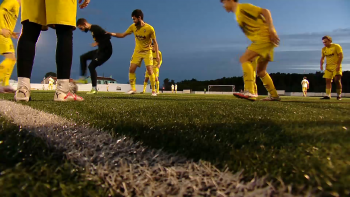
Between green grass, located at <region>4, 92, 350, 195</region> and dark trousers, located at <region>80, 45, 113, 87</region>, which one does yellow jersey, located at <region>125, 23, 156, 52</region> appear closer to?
dark trousers, located at <region>80, 45, 113, 87</region>

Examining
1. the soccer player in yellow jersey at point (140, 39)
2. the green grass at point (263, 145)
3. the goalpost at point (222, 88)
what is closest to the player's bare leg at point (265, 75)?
the soccer player in yellow jersey at point (140, 39)

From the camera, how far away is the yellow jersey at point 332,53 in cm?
895

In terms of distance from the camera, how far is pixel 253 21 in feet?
15.7

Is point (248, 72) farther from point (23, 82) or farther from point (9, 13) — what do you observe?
point (9, 13)

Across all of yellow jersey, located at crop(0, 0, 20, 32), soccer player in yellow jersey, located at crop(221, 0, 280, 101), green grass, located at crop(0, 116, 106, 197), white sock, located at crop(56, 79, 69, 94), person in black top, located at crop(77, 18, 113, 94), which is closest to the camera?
green grass, located at crop(0, 116, 106, 197)

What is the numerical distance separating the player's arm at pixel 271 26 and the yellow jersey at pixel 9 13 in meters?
6.01

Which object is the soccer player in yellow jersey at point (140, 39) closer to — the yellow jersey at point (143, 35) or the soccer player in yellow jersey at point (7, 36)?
the yellow jersey at point (143, 35)

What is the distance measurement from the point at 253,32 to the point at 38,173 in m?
4.81

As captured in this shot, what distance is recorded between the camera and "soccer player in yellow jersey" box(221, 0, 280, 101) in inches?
182

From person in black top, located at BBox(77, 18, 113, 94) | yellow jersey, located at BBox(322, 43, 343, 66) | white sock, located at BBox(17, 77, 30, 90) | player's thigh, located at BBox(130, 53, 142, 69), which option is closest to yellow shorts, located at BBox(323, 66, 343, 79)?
yellow jersey, located at BBox(322, 43, 343, 66)

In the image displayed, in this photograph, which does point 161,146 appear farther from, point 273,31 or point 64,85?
point 273,31

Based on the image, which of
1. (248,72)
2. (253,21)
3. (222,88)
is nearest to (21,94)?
(248,72)

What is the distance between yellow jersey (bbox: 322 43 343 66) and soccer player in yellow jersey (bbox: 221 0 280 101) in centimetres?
568

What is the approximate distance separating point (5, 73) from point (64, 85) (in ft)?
14.0
